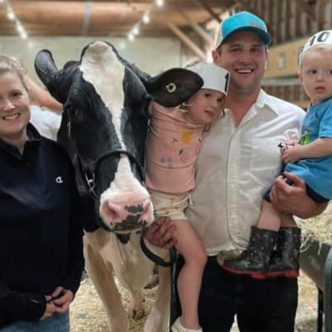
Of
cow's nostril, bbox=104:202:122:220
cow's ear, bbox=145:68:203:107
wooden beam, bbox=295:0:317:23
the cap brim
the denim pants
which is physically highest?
wooden beam, bbox=295:0:317:23

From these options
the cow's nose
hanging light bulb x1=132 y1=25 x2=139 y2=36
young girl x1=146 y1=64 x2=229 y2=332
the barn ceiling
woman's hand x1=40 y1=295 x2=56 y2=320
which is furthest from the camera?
hanging light bulb x1=132 y1=25 x2=139 y2=36

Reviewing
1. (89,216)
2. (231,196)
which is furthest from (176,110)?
(89,216)

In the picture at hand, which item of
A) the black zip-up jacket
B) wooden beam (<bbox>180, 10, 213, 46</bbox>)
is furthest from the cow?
wooden beam (<bbox>180, 10, 213, 46</bbox>)

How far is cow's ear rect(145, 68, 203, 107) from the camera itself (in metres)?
2.19

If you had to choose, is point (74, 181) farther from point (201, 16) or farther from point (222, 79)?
point (201, 16)

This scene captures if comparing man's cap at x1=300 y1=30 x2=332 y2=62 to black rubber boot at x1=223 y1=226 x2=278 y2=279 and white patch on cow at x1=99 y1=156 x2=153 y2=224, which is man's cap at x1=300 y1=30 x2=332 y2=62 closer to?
black rubber boot at x1=223 y1=226 x2=278 y2=279

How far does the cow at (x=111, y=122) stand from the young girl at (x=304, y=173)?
45cm

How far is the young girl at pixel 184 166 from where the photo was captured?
2172 millimetres

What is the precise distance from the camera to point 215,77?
7.02ft

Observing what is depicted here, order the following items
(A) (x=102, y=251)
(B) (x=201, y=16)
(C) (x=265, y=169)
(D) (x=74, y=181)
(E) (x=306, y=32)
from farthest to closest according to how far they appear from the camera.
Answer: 1. (B) (x=201, y=16)
2. (E) (x=306, y=32)
3. (A) (x=102, y=251)
4. (C) (x=265, y=169)
5. (D) (x=74, y=181)

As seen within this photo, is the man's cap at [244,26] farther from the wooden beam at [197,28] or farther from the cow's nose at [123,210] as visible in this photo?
the wooden beam at [197,28]

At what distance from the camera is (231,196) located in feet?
7.22

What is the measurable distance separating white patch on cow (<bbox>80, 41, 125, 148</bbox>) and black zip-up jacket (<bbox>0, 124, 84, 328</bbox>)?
269 mm

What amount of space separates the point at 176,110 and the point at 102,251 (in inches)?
38.7
